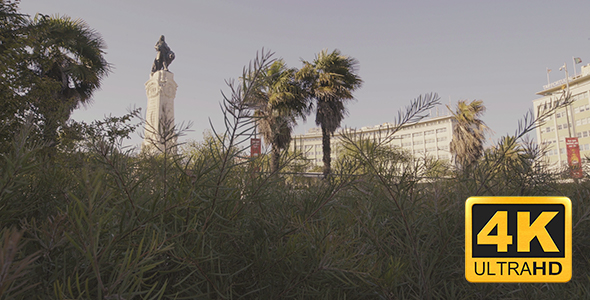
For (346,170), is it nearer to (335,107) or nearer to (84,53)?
(84,53)

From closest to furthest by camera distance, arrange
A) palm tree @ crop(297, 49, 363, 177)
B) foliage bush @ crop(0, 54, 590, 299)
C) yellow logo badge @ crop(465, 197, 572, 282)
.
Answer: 1. foliage bush @ crop(0, 54, 590, 299)
2. yellow logo badge @ crop(465, 197, 572, 282)
3. palm tree @ crop(297, 49, 363, 177)

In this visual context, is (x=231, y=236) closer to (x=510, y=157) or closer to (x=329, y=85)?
(x=510, y=157)

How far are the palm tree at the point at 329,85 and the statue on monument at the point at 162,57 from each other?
46.0 feet

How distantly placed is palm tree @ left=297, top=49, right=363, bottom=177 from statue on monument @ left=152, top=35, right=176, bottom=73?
14.0m

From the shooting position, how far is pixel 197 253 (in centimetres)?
63

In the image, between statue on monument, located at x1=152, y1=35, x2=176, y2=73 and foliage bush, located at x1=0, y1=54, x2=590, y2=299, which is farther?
statue on monument, located at x1=152, y1=35, x2=176, y2=73

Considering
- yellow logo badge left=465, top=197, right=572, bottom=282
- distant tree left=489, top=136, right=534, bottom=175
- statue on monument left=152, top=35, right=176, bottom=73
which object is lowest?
yellow logo badge left=465, top=197, right=572, bottom=282

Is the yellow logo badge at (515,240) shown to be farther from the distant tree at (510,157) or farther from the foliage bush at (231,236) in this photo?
the distant tree at (510,157)

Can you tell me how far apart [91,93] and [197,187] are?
16949mm

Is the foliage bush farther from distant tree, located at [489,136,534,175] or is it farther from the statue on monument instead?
the statue on monument

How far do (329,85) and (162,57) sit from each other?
15826mm

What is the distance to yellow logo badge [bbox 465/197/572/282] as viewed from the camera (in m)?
0.69

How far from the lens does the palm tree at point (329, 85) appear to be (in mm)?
17953

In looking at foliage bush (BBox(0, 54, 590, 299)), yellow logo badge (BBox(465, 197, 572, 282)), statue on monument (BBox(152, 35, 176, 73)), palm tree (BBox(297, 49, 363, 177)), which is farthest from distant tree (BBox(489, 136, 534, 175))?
statue on monument (BBox(152, 35, 176, 73))
